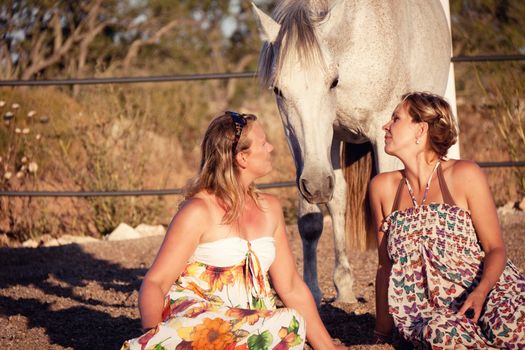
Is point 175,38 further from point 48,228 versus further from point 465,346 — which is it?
point 465,346

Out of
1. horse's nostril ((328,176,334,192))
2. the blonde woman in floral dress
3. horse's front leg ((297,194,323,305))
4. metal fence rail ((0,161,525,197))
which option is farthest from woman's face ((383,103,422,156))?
Answer: metal fence rail ((0,161,525,197))

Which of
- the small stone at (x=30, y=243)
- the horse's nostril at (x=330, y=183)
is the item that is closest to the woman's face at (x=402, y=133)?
the horse's nostril at (x=330, y=183)

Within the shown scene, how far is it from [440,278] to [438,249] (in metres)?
0.09

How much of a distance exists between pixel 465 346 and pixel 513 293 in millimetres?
250

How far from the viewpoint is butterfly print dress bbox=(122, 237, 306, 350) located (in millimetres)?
2029

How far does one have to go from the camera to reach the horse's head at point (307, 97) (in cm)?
292

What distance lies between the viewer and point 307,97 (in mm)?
2961

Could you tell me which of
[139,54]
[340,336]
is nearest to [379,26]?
[340,336]

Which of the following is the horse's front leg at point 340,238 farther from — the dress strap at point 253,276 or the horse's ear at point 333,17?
the dress strap at point 253,276

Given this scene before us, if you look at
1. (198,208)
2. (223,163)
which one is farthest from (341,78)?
(198,208)

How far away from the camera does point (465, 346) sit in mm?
2180

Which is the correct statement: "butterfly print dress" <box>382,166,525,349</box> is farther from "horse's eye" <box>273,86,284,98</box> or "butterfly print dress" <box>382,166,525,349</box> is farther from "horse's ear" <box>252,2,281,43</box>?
"horse's ear" <box>252,2,281,43</box>

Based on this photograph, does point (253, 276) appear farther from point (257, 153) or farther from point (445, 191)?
point (445, 191)

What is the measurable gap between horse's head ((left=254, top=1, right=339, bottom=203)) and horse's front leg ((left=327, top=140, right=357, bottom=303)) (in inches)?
28.3
